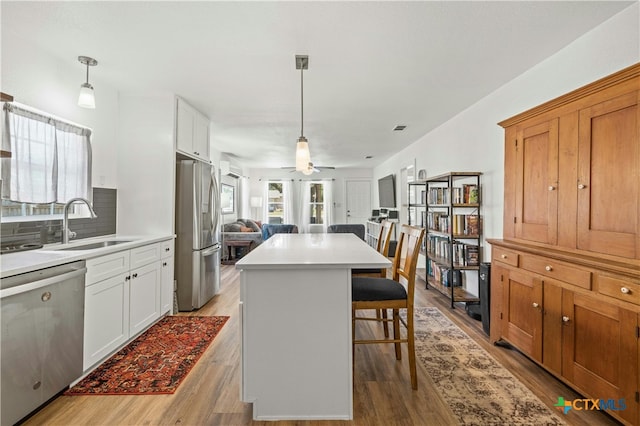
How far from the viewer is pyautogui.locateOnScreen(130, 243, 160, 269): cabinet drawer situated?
269 cm

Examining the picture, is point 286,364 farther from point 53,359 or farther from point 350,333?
point 53,359

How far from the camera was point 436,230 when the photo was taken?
4227 mm

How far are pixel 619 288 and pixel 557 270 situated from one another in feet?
1.28

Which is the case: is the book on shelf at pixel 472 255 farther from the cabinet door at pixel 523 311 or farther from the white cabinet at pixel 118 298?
the white cabinet at pixel 118 298

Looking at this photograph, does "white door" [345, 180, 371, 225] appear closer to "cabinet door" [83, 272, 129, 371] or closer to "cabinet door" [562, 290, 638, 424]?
"cabinet door" [83, 272, 129, 371]

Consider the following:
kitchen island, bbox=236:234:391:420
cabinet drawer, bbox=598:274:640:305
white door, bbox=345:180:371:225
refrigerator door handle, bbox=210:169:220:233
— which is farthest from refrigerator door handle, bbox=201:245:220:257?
white door, bbox=345:180:371:225

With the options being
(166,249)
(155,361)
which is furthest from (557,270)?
(166,249)

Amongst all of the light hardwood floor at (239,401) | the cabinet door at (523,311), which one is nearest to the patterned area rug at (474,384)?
the light hardwood floor at (239,401)

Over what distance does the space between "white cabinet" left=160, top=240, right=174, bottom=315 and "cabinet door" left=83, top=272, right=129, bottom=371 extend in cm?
63

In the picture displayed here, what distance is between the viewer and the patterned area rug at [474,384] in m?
1.76

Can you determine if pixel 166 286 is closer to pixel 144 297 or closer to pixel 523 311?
pixel 144 297

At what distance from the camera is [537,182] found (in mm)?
2275

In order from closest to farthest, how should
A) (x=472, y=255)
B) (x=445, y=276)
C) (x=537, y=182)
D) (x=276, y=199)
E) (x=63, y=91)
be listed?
1. (x=537, y=182)
2. (x=63, y=91)
3. (x=472, y=255)
4. (x=445, y=276)
5. (x=276, y=199)

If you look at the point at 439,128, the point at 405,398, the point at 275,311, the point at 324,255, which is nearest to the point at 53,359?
the point at 275,311
